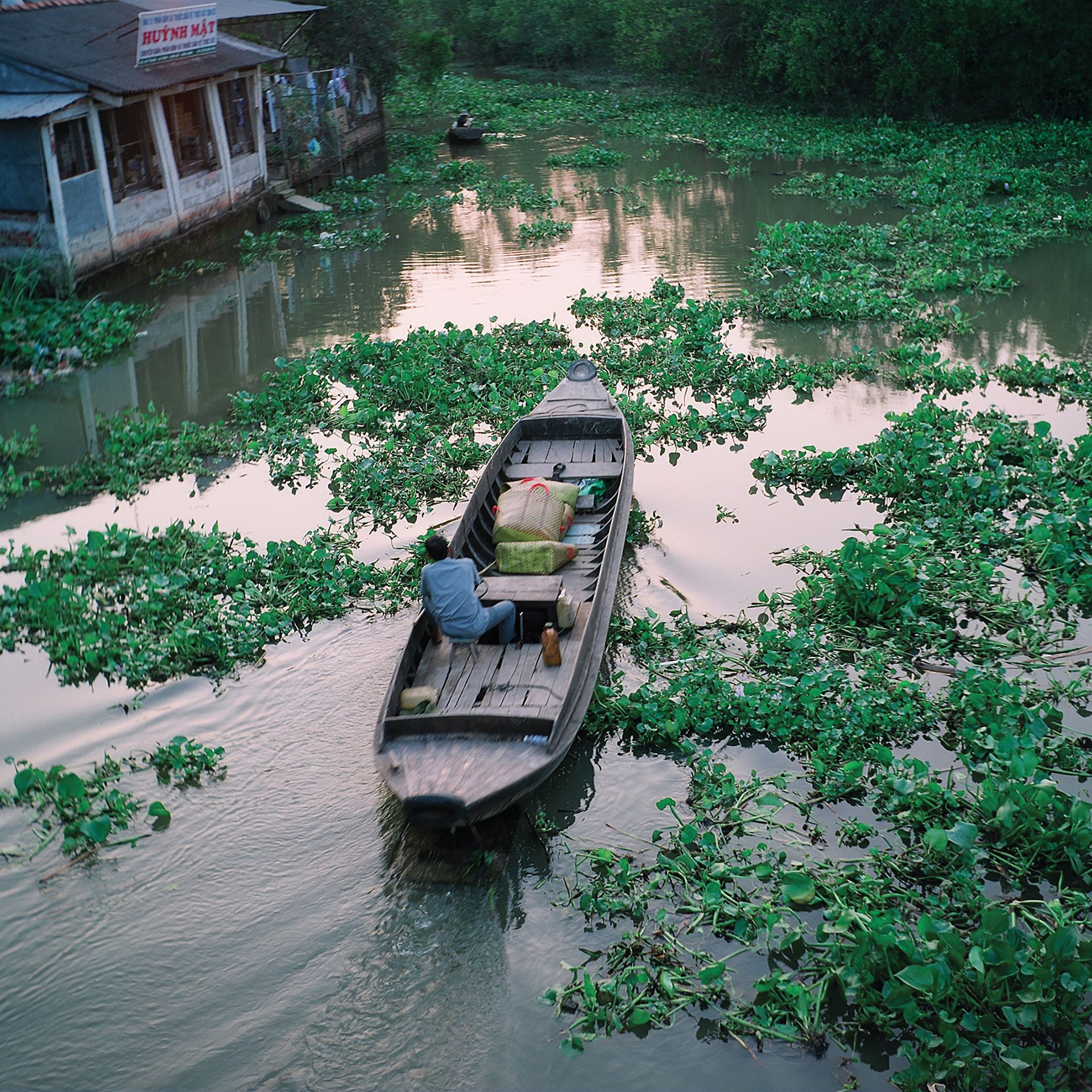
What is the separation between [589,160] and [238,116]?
872 cm

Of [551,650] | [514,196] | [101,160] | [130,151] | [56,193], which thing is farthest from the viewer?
[514,196]

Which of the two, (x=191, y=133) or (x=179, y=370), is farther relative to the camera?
(x=191, y=133)

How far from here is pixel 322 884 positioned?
5.80 meters

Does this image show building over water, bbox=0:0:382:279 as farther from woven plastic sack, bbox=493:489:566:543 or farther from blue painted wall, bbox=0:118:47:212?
woven plastic sack, bbox=493:489:566:543

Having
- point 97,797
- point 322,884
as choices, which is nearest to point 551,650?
point 322,884

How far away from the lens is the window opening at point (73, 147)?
15.3 meters

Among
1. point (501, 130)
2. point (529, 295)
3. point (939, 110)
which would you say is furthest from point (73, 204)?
point (939, 110)

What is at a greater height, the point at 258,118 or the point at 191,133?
the point at 258,118

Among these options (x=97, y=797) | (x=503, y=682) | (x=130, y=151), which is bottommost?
(x=97, y=797)

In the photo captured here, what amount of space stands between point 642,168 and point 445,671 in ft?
69.1

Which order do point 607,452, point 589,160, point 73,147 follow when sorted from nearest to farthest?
point 607,452 < point 73,147 < point 589,160

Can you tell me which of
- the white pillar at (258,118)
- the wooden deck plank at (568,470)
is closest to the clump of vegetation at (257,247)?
the white pillar at (258,118)

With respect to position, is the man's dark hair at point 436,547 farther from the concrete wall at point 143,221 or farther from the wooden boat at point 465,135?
the wooden boat at point 465,135

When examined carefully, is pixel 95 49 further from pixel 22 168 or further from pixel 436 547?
pixel 436 547
